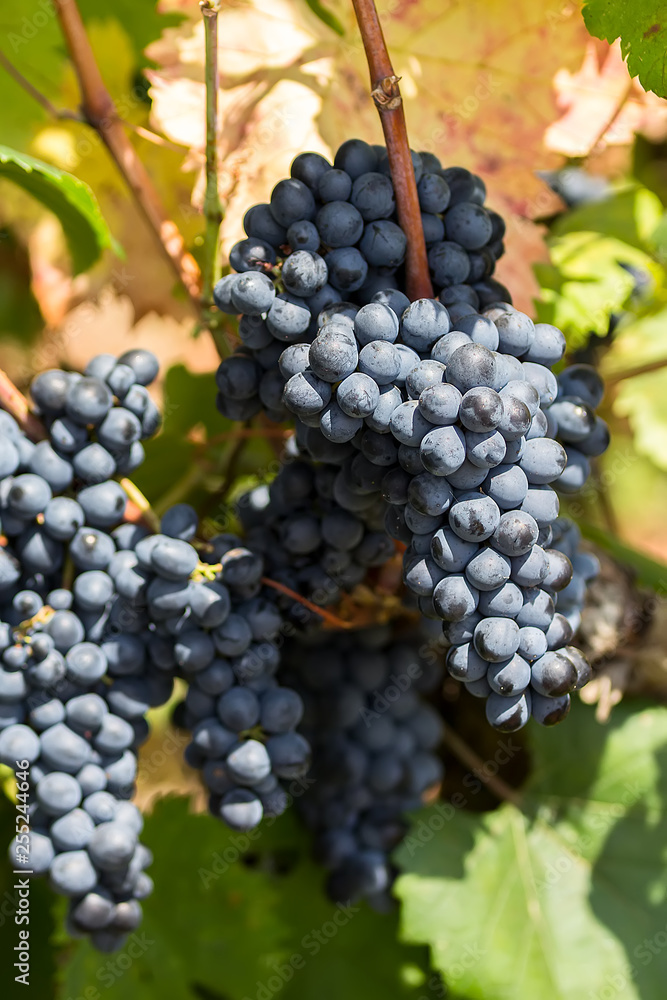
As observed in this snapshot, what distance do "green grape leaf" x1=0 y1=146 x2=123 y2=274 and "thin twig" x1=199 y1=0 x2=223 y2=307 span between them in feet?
0.54

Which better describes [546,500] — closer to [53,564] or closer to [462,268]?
[462,268]

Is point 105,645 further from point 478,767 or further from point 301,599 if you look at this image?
point 478,767

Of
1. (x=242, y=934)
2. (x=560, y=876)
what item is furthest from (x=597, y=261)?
(x=242, y=934)

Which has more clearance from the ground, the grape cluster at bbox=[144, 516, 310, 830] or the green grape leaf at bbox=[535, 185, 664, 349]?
the green grape leaf at bbox=[535, 185, 664, 349]

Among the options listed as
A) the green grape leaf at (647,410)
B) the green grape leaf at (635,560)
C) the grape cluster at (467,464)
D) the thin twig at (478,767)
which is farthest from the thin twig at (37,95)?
the green grape leaf at (647,410)

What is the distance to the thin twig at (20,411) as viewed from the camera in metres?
1.03

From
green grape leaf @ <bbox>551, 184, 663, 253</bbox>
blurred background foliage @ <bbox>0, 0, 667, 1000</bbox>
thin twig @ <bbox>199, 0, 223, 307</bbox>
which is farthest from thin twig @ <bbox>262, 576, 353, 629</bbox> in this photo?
green grape leaf @ <bbox>551, 184, 663, 253</bbox>

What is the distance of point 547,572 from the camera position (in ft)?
2.78

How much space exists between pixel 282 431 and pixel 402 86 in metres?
0.55

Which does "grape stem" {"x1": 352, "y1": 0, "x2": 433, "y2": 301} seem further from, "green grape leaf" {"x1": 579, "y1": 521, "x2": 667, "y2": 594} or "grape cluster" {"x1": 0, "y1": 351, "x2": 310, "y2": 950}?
"green grape leaf" {"x1": 579, "y1": 521, "x2": 667, "y2": 594}

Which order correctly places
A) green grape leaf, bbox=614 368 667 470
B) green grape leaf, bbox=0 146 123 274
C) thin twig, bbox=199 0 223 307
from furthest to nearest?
green grape leaf, bbox=614 368 667 470 → green grape leaf, bbox=0 146 123 274 → thin twig, bbox=199 0 223 307

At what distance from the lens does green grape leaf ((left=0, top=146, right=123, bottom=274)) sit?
1057 mm

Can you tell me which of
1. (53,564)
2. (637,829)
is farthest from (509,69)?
(637,829)

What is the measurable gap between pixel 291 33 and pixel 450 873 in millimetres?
1342
